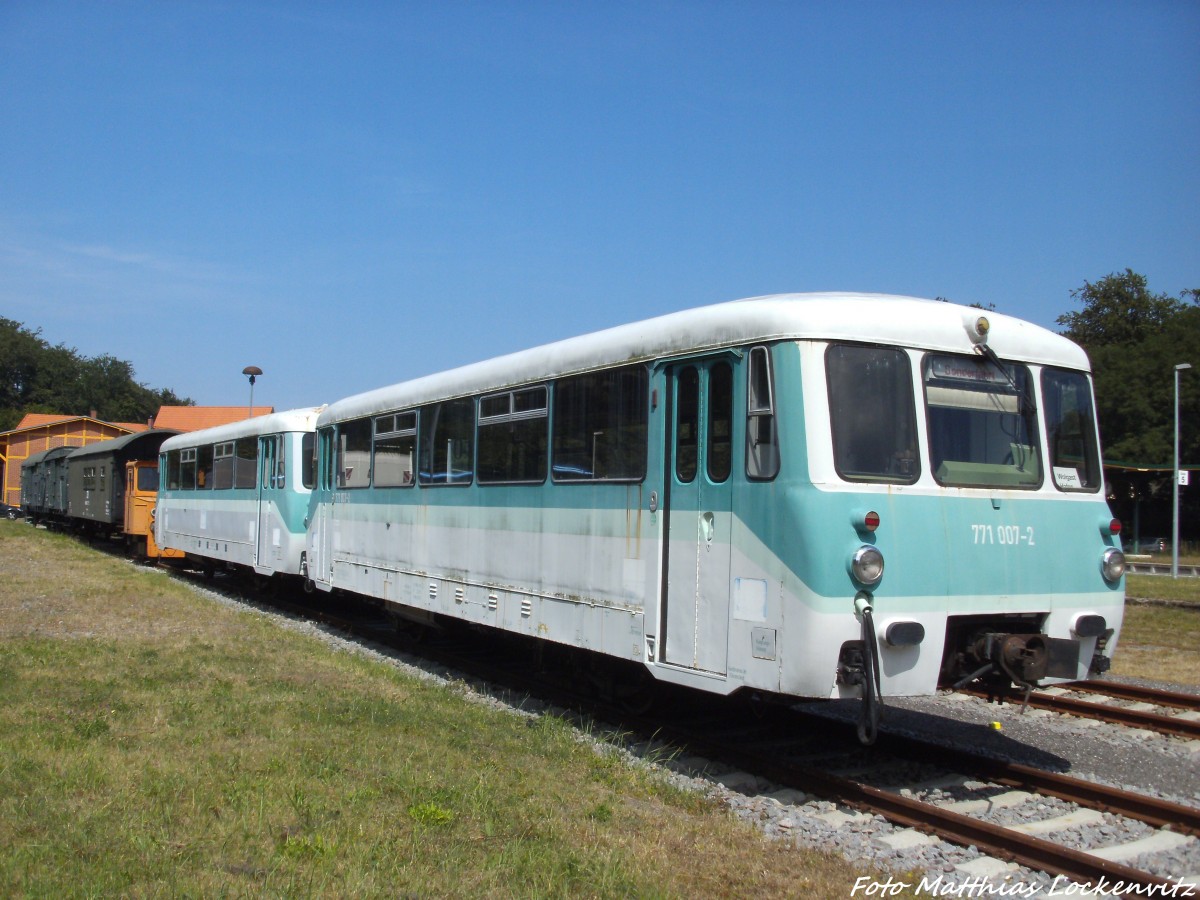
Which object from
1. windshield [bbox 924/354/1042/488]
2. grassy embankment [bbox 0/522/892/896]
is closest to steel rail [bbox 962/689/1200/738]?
windshield [bbox 924/354/1042/488]

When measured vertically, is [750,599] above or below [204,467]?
below

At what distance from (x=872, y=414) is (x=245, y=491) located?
1509 centimetres

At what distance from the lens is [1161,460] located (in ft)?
156

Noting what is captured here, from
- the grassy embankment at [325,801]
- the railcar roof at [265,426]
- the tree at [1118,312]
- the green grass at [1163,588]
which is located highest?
the tree at [1118,312]

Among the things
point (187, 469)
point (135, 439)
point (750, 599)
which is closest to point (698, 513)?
point (750, 599)

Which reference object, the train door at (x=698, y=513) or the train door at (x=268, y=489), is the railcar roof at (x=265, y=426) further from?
the train door at (x=698, y=513)

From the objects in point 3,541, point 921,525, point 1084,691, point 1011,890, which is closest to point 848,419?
point 921,525

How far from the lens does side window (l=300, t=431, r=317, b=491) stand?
17.5 m

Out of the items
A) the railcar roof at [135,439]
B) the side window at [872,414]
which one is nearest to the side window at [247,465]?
the railcar roof at [135,439]

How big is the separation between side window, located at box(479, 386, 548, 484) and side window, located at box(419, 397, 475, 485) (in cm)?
29

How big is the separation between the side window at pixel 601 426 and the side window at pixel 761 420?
3.85 ft

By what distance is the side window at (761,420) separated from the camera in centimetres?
677

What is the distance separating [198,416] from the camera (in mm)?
72812

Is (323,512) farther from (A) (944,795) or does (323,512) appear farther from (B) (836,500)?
(A) (944,795)
